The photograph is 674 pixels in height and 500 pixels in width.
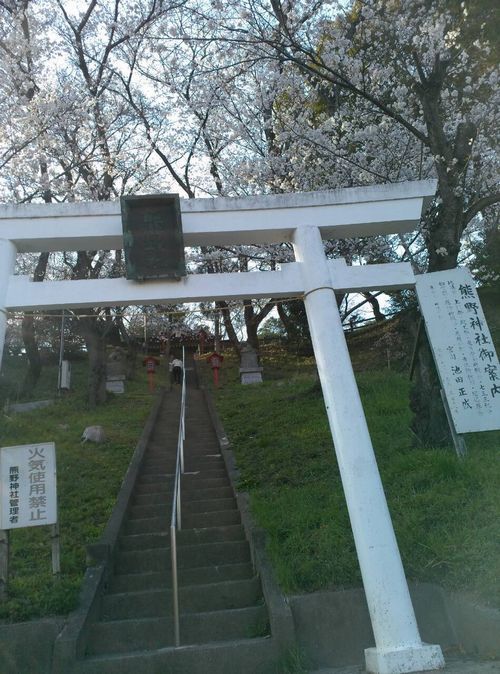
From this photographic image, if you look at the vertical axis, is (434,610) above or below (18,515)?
below

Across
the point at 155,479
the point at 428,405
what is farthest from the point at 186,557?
the point at 428,405

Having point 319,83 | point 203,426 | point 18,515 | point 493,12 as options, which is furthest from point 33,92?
point 18,515

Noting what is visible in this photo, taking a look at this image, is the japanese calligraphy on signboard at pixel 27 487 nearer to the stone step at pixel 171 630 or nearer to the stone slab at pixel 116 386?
the stone step at pixel 171 630

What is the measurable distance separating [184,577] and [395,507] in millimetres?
2566

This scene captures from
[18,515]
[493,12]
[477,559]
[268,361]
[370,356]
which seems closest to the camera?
[477,559]

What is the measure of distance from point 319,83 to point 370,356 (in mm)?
10431

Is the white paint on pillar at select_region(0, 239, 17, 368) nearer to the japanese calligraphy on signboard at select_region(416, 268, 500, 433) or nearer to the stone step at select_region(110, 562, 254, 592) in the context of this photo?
the stone step at select_region(110, 562, 254, 592)

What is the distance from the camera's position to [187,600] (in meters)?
6.61

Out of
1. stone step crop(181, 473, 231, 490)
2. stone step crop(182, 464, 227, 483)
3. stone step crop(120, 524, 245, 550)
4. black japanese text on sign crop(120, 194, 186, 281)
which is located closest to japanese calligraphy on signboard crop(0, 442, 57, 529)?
stone step crop(120, 524, 245, 550)

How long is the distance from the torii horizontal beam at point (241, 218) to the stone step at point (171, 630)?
12.6 feet

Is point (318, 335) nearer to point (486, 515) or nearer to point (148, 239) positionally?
point (148, 239)

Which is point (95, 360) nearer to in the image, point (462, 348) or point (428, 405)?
point (428, 405)

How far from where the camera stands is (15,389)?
70.8ft

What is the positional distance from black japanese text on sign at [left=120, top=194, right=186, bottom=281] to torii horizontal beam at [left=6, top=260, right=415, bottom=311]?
13 cm
